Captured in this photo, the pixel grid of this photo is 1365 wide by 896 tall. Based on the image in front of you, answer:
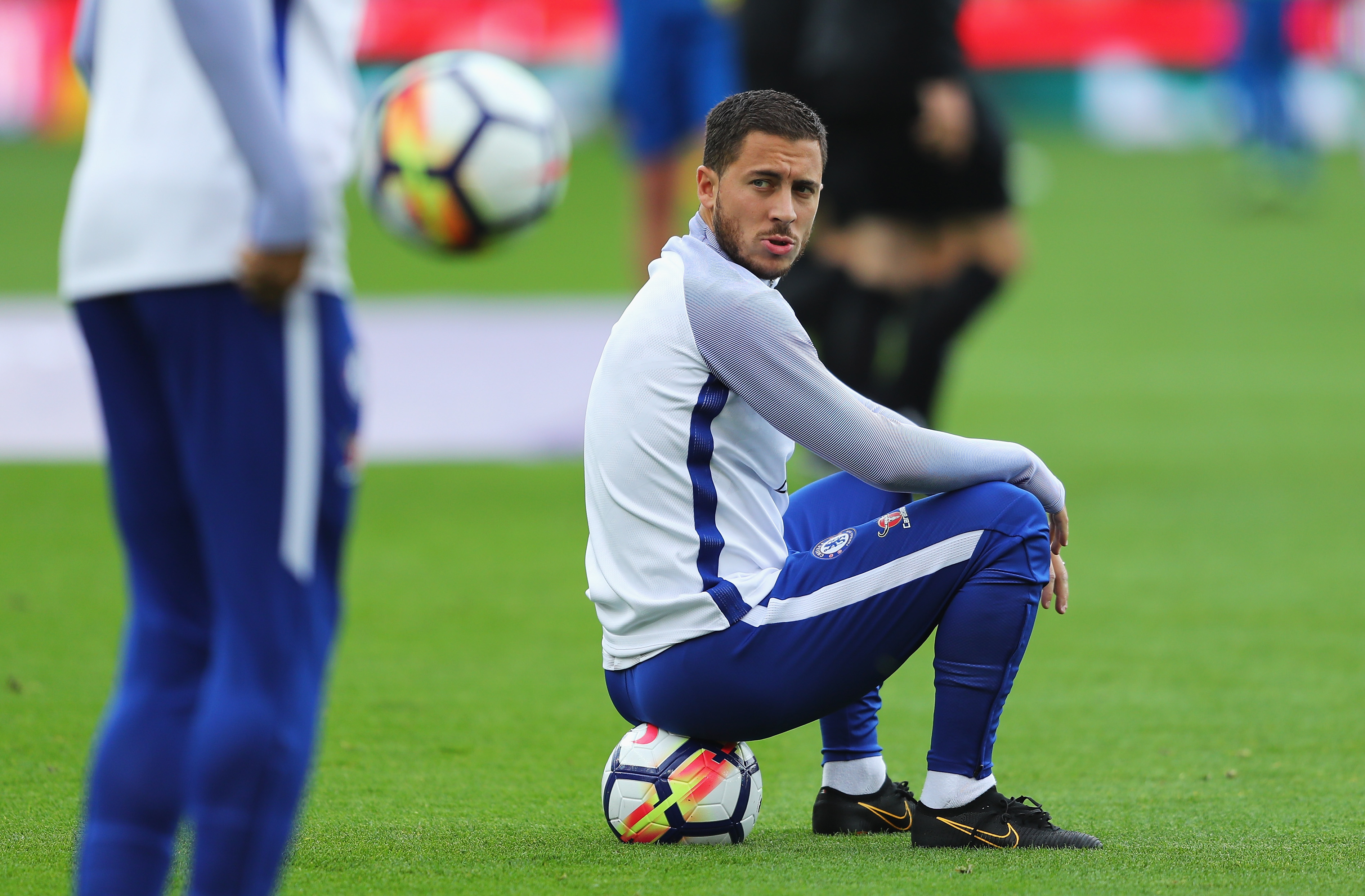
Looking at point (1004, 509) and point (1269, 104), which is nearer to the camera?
point (1004, 509)

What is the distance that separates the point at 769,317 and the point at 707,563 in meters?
0.42

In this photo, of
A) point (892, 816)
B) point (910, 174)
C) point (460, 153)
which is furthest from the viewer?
point (910, 174)

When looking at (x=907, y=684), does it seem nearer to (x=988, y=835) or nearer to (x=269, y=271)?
(x=988, y=835)

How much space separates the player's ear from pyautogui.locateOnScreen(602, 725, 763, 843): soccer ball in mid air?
2.93ft

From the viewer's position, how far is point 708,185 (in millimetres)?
2910

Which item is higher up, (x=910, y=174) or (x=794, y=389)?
(x=910, y=174)

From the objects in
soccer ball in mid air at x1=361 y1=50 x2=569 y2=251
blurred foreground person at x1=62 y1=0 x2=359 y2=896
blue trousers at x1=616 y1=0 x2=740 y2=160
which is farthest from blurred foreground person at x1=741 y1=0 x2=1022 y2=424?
blurred foreground person at x1=62 y1=0 x2=359 y2=896

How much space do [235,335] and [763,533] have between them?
47.6 inches

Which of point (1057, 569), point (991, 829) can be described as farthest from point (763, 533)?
point (991, 829)

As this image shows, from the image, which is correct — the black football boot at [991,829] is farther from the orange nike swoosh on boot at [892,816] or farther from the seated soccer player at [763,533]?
the orange nike swoosh on boot at [892,816]

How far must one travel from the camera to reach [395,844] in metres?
2.95

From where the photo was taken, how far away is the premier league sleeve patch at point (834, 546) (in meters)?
2.93

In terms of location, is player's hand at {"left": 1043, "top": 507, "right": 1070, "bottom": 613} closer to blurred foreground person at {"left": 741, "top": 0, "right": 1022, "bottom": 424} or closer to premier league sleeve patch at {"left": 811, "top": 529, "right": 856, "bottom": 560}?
premier league sleeve patch at {"left": 811, "top": 529, "right": 856, "bottom": 560}

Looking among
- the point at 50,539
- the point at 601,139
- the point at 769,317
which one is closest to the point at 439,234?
the point at 769,317
